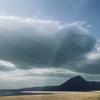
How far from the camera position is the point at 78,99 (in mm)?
72562

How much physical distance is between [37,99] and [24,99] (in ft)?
13.8

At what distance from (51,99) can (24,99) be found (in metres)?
8.80

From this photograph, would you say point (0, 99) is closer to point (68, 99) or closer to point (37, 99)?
point (37, 99)

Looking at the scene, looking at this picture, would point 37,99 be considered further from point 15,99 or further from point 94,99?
point 94,99

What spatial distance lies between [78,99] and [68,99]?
10.6 feet

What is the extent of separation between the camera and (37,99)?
244ft

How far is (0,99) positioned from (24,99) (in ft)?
25.0

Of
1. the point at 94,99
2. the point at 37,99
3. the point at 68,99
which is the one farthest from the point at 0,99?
the point at 94,99

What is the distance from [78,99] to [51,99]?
855 centimetres

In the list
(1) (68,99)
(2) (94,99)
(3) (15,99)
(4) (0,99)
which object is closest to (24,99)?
(3) (15,99)

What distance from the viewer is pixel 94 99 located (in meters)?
70.0

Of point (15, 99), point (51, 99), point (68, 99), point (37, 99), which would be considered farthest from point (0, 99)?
point (68, 99)

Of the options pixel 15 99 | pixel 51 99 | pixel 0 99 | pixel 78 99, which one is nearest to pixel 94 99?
pixel 78 99

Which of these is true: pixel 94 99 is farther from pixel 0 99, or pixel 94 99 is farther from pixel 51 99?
pixel 0 99
